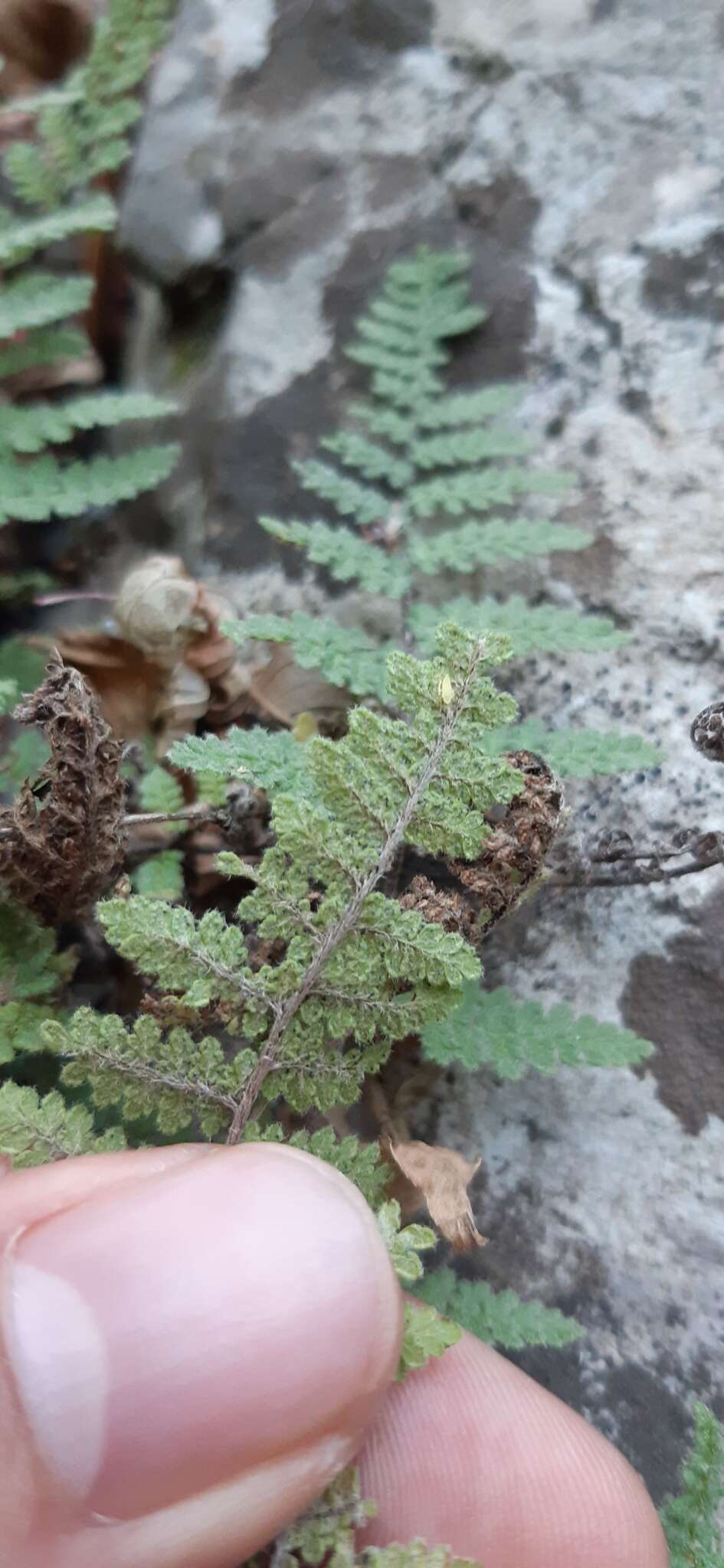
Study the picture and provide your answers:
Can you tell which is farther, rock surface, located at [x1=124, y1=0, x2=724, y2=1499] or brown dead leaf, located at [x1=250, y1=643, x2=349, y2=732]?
brown dead leaf, located at [x1=250, y1=643, x2=349, y2=732]

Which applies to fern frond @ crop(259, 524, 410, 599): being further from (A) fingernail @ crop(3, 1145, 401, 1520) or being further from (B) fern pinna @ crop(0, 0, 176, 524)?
(A) fingernail @ crop(3, 1145, 401, 1520)

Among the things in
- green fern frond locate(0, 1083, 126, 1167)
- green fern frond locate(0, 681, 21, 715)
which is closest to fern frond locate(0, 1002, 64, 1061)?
green fern frond locate(0, 1083, 126, 1167)

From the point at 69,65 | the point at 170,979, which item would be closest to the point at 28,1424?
the point at 170,979

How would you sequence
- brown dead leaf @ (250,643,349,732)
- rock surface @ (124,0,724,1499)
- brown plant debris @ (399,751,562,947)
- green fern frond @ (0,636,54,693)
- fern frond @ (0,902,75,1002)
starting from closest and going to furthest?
brown plant debris @ (399,751,562,947) → fern frond @ (0,902,75,1002) → rock surface @ (124,0,724,1499) → brown dead leaf @ (250,643,349,732) → green fern frond @ (0,636,54,693)

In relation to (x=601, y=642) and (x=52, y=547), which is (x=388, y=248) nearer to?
(x=52, y=547)

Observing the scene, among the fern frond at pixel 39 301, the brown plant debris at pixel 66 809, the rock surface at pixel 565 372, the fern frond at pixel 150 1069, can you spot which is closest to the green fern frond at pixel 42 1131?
the fern frond at pixel 150 1069

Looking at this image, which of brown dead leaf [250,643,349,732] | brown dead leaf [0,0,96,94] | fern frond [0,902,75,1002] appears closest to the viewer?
fern frond [0,902,75,1002]

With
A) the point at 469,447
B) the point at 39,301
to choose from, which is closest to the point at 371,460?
the point at 469,447
